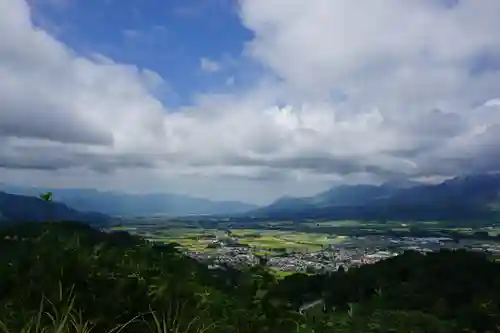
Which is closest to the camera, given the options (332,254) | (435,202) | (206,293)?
(206,293)

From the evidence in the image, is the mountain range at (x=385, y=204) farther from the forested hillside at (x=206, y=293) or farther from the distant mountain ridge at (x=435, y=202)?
the forested hillside at (x=206, y=293)

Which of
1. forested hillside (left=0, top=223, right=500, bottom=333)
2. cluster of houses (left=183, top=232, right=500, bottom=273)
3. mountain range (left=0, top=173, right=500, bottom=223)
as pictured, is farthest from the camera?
mountain range (left=0, top=173, right=500, bottom=223)

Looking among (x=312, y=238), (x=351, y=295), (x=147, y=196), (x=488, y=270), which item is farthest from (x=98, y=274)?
(x=147, y=196)

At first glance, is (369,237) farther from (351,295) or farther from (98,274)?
(98,274)

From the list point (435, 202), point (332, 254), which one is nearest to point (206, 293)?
point (332, 254)

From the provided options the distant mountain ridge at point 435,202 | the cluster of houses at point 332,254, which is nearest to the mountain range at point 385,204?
the distant mountain ridge at point 435,202

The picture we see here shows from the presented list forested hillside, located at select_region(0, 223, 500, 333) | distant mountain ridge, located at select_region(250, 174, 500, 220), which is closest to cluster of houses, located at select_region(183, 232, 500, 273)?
forested hillside, located at select_region(0, 223, 500, 333)

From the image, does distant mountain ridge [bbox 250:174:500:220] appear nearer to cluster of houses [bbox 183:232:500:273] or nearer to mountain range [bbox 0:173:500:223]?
mountain range [bbox 0:173:500:223]

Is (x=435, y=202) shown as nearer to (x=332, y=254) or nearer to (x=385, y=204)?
(x=385, y=204)
